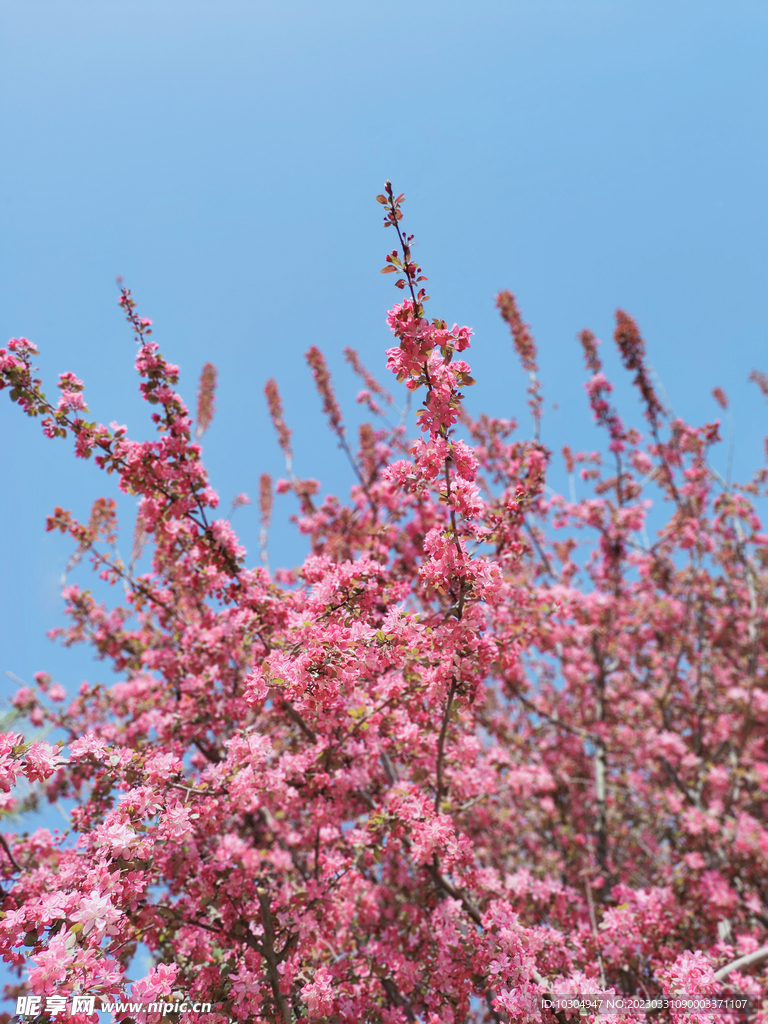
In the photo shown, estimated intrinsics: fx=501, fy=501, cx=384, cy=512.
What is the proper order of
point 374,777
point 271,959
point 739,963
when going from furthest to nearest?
point 374,777 < point 739,963 < point 271,959

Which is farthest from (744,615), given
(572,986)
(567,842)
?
(572,986)

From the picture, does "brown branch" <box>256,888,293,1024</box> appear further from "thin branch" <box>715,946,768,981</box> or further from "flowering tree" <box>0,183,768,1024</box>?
"thin branch" <box>715,946,768,981</box>

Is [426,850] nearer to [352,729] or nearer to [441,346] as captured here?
[352,729]

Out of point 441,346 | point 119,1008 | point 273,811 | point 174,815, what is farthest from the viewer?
point 273,811

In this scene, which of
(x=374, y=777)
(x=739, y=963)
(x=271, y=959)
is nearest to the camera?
(x=271, y=959)

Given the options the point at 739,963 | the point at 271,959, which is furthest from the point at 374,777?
the point at 739,963

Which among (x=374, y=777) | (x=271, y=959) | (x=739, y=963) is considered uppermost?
(x=374, y=777)

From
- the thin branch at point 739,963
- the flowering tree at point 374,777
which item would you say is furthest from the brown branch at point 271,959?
the thin branch at point 739,963

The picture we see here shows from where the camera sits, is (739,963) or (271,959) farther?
(739,963)

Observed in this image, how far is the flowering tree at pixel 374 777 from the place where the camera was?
265 cm

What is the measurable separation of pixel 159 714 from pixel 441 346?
14.9 ft

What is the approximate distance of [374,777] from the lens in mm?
4645

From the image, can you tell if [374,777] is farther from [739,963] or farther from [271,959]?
[739,963]

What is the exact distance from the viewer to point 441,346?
254 cm
